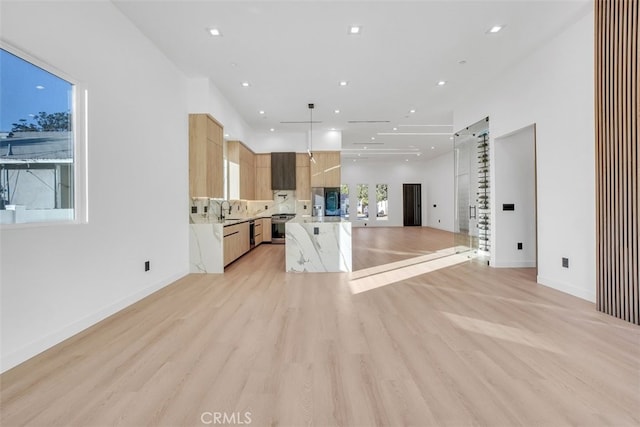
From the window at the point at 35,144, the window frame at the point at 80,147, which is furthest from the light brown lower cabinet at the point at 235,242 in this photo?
the window at the point at 35,144

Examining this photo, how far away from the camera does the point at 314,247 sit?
A: 5352 mm

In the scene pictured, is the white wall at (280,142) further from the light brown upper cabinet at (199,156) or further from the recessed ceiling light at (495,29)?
the recessed ceiling light at (495,29)

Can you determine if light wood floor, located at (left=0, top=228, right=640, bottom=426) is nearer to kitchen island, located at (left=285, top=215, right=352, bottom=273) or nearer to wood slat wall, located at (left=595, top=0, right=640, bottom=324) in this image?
wood slat wall, located at (left=595, top=0, right=640, bottom=324)

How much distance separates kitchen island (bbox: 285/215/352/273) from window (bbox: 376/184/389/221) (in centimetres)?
1010

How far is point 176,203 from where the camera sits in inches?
188

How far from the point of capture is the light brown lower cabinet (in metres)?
5.53

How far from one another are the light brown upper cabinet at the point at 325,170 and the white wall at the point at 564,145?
4790 millimetres

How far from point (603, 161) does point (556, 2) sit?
1.85 meters

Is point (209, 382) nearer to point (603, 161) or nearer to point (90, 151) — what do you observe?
point (90, 151)

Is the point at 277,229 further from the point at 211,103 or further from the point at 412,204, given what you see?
the point at 412,204

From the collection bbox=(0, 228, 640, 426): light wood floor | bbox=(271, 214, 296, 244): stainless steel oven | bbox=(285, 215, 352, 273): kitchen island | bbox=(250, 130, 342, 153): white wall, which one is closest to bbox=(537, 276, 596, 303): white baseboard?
bbox=(0, 228, 640, 426): light wood floor

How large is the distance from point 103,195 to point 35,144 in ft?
2.50

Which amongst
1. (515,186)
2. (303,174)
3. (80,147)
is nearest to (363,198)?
(303,174)

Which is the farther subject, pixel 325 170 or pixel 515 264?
pixel 325 170
